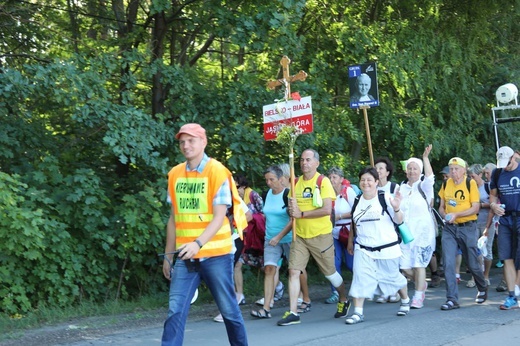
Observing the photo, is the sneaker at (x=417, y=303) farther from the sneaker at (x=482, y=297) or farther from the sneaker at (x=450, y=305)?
the sneaker at (x=482, y=297)

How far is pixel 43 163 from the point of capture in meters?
10.4

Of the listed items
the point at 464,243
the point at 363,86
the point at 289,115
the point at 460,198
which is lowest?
the point at 464,243

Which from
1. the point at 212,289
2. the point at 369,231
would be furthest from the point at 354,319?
the point at 212,289

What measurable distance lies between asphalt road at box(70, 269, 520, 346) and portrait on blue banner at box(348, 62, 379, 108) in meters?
3.18

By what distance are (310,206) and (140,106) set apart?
3086 mm

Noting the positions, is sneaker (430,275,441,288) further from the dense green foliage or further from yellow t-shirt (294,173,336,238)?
yellow t-shirt (294,173,336,238)

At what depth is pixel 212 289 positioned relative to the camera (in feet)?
20.6

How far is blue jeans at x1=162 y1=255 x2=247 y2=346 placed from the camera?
6070mm

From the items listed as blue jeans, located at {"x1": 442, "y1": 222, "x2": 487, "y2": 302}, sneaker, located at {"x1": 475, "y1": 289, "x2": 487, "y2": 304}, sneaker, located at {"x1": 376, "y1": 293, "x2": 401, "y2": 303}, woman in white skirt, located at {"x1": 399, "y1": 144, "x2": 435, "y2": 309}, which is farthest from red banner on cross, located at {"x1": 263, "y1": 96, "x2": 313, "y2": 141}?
sneaker, located at {"x1": 475, "y1": 289, "x2": 487, "y2": 304}

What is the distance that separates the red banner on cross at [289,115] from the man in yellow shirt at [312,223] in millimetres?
672

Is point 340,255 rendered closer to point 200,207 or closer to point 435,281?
point 435,281

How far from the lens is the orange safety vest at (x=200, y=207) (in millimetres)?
6203

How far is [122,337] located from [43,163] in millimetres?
2960

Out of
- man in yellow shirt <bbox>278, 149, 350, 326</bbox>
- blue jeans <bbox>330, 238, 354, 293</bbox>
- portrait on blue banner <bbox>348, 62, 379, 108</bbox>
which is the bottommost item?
blue jeans <bbox>330, 238, 354, 293</bbox>
